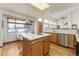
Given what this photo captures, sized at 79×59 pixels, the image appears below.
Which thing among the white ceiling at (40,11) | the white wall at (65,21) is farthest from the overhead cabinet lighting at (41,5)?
the white wall at (65,21)

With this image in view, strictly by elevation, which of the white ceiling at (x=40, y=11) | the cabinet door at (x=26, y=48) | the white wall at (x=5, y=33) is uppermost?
the white ceiling at (x=40, y=11)

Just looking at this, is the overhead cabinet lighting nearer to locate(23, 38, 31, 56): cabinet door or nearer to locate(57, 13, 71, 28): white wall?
locate(57, 13, 71, 28): white wall

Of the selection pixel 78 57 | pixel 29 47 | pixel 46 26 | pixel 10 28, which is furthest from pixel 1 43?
pixel 78 57

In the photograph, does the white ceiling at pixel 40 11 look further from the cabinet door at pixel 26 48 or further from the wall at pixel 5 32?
the cabinet door at pixel 26 48

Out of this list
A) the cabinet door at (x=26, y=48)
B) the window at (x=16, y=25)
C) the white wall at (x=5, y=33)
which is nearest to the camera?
the white wall at (x=5, y=33)

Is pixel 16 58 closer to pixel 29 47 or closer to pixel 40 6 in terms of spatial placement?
pixel 29 47

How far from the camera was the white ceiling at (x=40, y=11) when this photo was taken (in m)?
1.56

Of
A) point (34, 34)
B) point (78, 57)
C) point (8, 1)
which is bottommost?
point (78, 57)

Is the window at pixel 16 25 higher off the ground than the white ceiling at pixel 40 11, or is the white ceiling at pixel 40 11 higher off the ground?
the white ceiling at pixel 40 11

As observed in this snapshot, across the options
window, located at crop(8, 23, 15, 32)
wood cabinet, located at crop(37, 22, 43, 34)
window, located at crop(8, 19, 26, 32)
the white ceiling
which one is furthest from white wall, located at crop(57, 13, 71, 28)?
window, located at crop(8, 23, 15, 32)

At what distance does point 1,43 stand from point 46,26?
928mm

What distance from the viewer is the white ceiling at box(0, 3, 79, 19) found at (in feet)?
5.12

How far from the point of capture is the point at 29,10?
1667 millimetres

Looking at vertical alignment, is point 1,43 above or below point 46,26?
below
